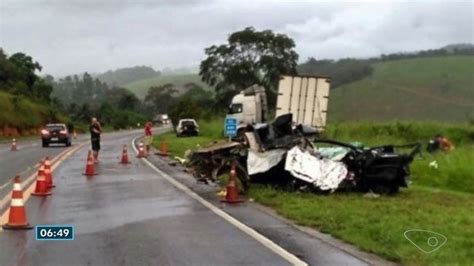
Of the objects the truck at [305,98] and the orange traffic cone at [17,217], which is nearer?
the orange traffic cone at [17,217]

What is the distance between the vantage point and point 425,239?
1091 cm

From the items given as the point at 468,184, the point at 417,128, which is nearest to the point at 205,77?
the point at 417,128

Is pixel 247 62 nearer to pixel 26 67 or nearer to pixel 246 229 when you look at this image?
pixel 26 67

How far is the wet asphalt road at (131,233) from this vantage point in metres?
9.35

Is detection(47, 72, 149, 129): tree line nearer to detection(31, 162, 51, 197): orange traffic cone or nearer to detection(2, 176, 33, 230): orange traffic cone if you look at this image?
detection(31, 162, 51, 197): orange traffic cone

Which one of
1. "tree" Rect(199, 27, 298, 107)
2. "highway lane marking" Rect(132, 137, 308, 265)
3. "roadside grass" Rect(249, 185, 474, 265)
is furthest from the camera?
"tree" Rect(199, 27, 298, 107)

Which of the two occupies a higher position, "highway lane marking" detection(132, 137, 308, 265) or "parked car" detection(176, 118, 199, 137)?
"highway lane marking" detection(132, 137, 308, 265)

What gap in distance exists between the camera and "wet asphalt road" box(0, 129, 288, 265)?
30.7 ft

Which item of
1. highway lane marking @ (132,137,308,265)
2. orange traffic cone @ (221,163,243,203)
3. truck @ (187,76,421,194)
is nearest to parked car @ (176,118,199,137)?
highway lane marking @ (132,137,308,265)
